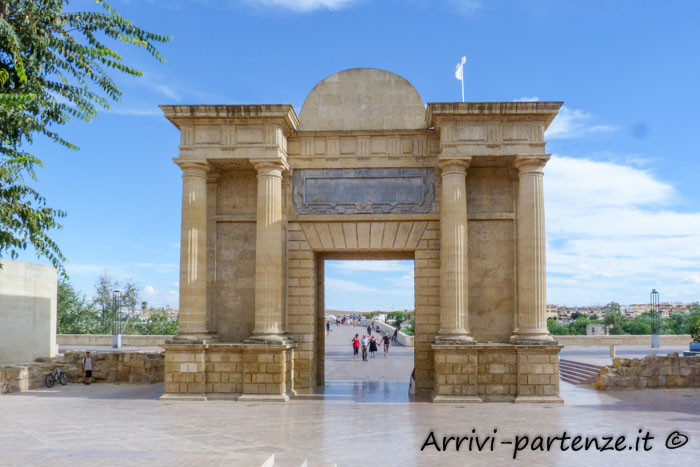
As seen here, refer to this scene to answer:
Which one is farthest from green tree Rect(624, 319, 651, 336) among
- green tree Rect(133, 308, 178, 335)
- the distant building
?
green tree Rect(133, 308, 178, 335)

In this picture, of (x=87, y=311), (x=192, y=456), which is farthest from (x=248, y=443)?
(x=87, y=311)

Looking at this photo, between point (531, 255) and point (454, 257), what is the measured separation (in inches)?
80.8

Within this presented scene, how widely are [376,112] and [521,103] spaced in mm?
4243

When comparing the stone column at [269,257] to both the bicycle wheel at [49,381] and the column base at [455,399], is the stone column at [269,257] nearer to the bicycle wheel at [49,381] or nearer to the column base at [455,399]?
the column base at [455,399]

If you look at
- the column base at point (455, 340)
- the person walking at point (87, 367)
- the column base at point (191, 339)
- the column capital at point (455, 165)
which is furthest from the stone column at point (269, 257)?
the person walking at point (87, 367)

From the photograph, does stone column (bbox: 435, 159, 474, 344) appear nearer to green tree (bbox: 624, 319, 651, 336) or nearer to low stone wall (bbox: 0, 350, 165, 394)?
low stone wall (bbox: 0, 350, 165, 394)

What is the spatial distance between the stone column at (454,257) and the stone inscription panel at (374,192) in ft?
2.94

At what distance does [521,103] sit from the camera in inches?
680

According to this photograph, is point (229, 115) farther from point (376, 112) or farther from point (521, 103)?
point (521, 103)

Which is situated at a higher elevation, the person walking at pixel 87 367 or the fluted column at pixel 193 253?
the fluted column at pixel 193 253

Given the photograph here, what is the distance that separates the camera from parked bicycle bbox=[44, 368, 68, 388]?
20.6m

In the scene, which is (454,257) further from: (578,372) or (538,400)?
(578,372)

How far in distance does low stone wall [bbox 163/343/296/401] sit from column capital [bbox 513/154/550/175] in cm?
801

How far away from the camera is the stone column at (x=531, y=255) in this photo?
672 inches
